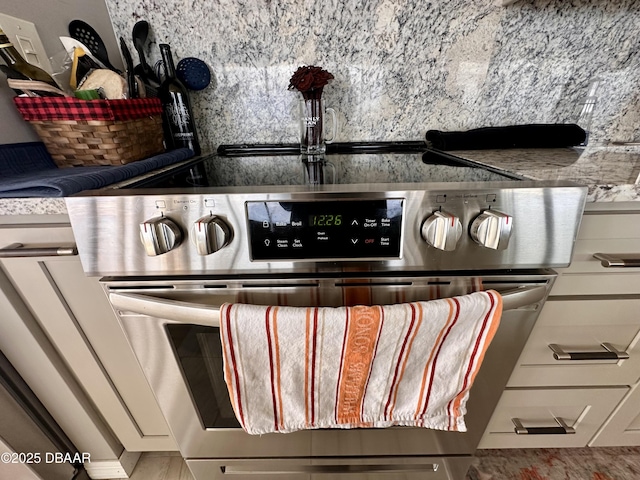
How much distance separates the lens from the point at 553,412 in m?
0.76

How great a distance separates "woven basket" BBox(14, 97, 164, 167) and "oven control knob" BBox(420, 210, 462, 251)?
0.67 metres

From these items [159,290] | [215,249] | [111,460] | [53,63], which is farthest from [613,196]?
[111,460]

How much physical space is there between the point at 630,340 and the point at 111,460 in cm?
137

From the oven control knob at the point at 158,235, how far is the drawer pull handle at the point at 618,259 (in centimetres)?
73

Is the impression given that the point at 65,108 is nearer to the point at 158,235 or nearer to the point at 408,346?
the point at 158,235

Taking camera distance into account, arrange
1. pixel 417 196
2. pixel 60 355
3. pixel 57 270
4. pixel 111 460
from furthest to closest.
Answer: pixel 111 460 < pixel 60 355 < pixel 57 270 < pixel 417 196

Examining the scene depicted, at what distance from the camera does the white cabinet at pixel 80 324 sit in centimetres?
54

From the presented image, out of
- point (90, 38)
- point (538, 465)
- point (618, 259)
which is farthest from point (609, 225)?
point (90, 38)

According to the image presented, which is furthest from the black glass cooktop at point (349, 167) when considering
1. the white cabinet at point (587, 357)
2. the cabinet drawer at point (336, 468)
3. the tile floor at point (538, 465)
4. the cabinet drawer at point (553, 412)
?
the tile floor at point (538, 465)

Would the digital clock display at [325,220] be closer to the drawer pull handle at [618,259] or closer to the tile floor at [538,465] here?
the drawer pull handle at [618,259]

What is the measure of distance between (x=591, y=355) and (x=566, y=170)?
40cm

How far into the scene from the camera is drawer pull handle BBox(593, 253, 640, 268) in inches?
20.6

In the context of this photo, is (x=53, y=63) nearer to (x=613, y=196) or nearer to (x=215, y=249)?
(x=215, y=249)

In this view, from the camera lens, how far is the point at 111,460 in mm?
870
